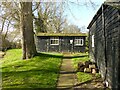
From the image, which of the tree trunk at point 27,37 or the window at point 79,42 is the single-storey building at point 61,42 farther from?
the tree trunk at point 27,37

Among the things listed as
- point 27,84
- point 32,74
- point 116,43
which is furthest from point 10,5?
point 116,43

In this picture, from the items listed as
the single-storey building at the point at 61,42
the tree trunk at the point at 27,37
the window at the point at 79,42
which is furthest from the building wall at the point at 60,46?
the tree trunk at the point at 27,37

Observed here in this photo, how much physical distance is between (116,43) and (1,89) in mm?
5273

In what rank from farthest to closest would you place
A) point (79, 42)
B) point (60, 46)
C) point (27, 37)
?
point (60, 46), point (79, 42), point (27, 37)

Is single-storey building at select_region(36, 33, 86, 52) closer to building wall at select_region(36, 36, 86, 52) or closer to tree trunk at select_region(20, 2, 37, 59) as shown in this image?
building wall at select_region(36, 36, 86, 52)

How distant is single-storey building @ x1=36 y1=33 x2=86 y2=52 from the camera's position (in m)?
40.0

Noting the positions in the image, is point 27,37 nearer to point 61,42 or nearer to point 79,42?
point 61,42

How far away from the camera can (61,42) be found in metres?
40.3

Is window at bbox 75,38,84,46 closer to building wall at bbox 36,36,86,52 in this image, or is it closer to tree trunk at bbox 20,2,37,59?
building wall at bbox 36,36,86,52

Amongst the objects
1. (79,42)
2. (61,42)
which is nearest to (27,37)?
(61,42)

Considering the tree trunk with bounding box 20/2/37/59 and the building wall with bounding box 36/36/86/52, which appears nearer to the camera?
the tree trunk with bounding box 20/2/37/59

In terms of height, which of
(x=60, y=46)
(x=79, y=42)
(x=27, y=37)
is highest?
(x=27, y=37)

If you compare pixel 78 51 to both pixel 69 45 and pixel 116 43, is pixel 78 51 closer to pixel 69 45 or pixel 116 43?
pixel 69 45

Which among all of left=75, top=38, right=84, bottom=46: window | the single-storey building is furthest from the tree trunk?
left=75, top=38, right=84, bottom=46: window
